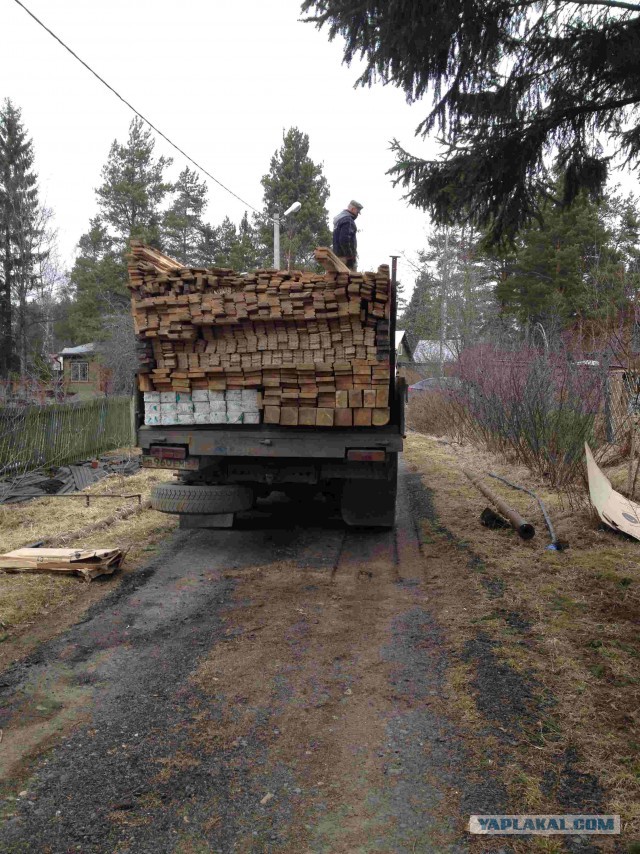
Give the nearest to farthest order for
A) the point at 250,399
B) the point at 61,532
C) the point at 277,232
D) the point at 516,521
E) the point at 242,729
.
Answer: the point at 242,729 < the point at 250,399 < the point at 516,521 < the point at 61,532 < the point at 277,232

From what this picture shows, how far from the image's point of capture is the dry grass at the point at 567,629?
9.57 feet

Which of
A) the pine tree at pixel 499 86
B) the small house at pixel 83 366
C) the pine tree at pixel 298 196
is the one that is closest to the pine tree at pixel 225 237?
the pine tree at pixel 298 196

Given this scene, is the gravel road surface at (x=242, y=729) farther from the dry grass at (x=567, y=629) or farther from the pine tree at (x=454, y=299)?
the pine tree at (x=454, y=299)

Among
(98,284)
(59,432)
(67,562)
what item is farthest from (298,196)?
(67,562)

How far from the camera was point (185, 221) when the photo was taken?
4372cm

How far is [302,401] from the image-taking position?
6.37 meters

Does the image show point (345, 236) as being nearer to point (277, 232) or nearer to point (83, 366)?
point (277, 232)

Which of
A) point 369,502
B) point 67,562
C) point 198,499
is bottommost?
point 67,562

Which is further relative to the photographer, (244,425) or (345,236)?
(345,236)

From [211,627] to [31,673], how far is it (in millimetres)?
1183

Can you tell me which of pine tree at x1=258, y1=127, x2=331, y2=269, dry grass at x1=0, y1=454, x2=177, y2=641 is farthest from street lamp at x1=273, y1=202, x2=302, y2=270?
pine tree at x1=258, y1=127, x2=331, y2=269

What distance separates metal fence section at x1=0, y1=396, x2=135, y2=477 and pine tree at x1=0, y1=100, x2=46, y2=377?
20353 millimetres

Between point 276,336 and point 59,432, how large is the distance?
776 centimetres

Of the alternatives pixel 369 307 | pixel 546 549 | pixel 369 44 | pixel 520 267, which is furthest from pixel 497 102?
pixel 520 267
